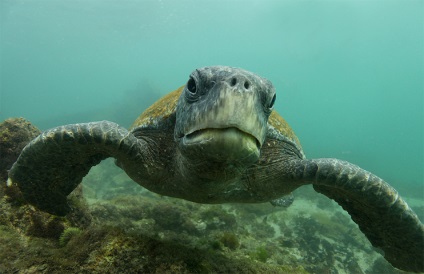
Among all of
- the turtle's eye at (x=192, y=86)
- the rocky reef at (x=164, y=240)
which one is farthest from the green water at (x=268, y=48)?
the turtle's eye at (x=192, y=86)

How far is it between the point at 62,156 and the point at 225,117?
8.04ft

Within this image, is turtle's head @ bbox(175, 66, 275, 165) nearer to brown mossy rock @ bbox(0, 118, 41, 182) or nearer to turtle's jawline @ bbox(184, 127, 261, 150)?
turtle's jawline @ bbox(184, 127, 261, 150)

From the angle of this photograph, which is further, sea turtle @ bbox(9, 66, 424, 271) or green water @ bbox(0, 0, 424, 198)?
green water @ bbox(0, 0, 424, 198)

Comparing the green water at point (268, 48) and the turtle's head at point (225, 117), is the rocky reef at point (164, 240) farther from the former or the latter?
the green water at point (268, 48)

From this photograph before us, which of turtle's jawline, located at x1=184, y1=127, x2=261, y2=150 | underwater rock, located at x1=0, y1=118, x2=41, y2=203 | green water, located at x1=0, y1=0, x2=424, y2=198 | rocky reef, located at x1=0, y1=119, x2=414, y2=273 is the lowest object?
rocky reef, located at x1=0, y1=119, x2=414, y2=273

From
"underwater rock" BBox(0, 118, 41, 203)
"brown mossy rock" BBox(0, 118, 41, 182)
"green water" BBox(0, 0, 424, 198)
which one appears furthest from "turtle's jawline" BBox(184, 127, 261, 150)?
"green water" BBox(0, 0, 424, 198)

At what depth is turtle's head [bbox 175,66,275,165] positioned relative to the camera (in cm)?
209

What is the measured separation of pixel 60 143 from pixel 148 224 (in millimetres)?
3265

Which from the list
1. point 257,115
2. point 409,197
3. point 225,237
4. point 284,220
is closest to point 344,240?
point 284,220

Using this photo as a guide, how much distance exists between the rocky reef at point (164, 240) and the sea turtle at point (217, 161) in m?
0.49

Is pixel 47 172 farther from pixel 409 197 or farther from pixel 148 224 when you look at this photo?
pixel 409 197

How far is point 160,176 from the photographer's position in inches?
147

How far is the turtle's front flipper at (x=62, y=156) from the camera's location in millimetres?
3072

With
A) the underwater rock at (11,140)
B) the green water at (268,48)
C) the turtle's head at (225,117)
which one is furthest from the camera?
the green water at (268,48)
